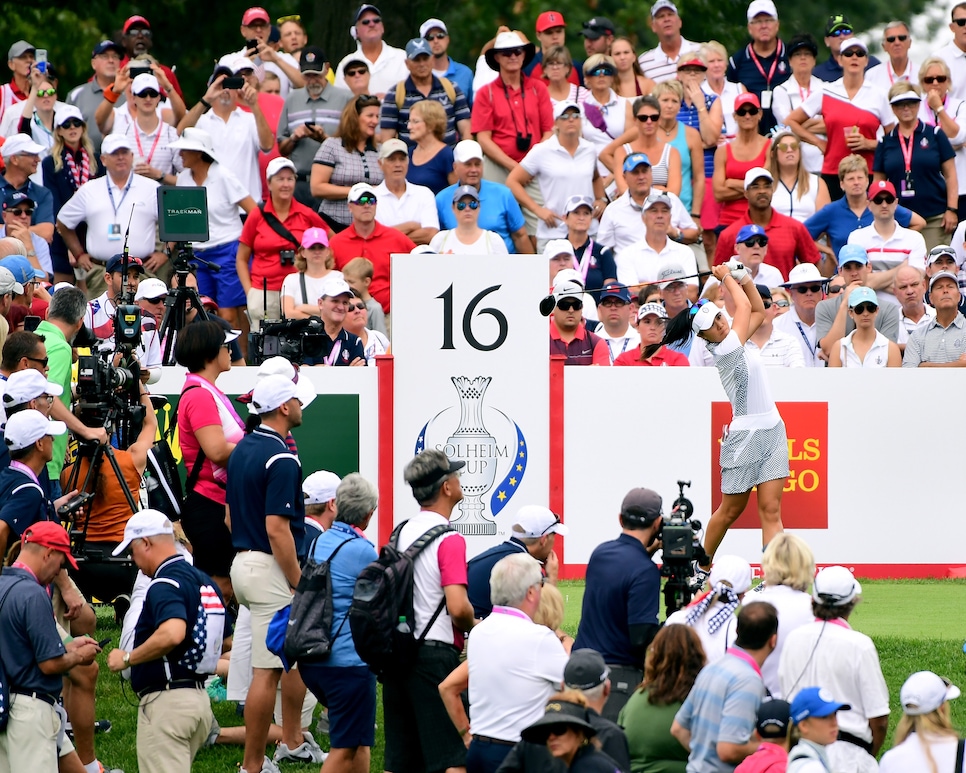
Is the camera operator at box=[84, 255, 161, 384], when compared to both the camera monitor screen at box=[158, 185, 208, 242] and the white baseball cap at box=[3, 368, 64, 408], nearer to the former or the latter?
the camera monitor screen at box=[158, 185, 208, 242]

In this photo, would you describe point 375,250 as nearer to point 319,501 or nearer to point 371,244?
point 371,244

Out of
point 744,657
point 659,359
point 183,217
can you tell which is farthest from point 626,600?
point 659,359

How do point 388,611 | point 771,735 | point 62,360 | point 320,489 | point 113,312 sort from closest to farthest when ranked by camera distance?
1. point 771,735
2. point 388,611
3. point 320,489
4. point 62,360
5. point 113,312

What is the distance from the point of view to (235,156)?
1636 cm

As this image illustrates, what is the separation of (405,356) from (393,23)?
1055cm

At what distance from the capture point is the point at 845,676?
717cm

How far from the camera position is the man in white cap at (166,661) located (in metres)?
7.64

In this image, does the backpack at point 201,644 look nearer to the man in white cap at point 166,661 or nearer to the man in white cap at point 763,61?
the man in white cap at point 166,661

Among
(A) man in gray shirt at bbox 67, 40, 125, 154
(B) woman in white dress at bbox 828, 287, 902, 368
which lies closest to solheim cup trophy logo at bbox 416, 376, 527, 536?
(B) woman in white dress at bbox 828, 287, 902, 368

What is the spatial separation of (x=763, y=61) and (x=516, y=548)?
1066cm

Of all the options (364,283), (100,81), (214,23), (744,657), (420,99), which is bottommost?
(744,657)

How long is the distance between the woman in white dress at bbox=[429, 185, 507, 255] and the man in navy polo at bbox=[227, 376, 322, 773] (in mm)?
5730

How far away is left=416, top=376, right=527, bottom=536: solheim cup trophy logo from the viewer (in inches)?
497

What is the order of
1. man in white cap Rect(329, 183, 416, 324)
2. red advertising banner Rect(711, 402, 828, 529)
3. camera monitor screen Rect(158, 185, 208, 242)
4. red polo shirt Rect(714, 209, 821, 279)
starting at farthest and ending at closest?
red polo shirt Rect(714, 209, 821, 279) < man in white cap Rect(329, 183, 416, 324) < red advertising banner Rect(711, 402, 828, 529) < camera monitor screen Rect(158, 185, 208, 242)
